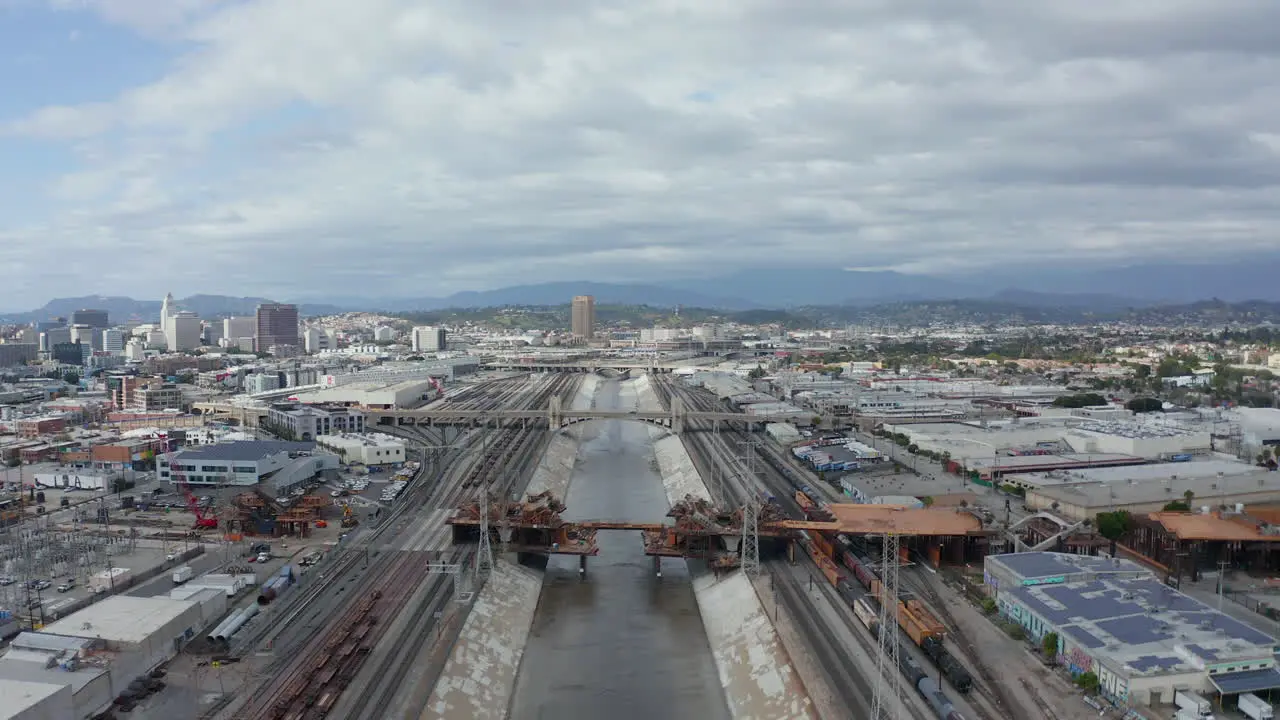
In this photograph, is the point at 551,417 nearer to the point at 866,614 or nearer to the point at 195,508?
the point at 195,508

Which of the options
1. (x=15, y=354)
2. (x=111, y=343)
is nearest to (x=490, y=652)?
(x=15, y=354)

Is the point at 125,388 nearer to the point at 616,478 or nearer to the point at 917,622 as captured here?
the point at 616,478

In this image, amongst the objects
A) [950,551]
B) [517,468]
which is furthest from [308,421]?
[950,551]

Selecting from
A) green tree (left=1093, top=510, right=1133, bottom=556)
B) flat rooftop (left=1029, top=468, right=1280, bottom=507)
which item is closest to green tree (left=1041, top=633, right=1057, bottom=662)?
green tree (left=1093, top=510, right=1133, bottom=556)

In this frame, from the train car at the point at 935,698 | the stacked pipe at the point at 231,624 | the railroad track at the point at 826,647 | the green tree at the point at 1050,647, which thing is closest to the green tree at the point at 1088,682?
the green tree at the point at 1050,647

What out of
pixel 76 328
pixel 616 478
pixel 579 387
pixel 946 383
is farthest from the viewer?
pixel 76 328

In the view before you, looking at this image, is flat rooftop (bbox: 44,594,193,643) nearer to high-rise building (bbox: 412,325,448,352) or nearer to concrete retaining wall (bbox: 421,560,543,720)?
concrete retaining wall (bbox: 421,560,543,720)
